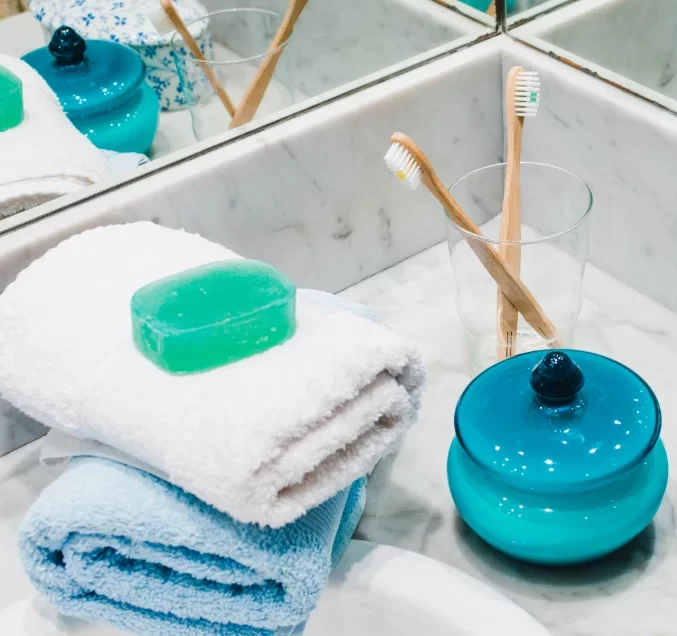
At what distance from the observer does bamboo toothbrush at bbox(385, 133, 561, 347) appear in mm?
607

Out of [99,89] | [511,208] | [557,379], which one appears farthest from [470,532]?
[99,89]

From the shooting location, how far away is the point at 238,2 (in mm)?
835

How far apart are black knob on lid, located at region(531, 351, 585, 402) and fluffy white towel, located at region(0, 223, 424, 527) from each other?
7 centimetres

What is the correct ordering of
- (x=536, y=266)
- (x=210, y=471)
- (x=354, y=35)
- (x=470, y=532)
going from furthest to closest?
(x=354, y=35) < (x=536, y=266) < (x=470, y=532) < (x=210, y=471)

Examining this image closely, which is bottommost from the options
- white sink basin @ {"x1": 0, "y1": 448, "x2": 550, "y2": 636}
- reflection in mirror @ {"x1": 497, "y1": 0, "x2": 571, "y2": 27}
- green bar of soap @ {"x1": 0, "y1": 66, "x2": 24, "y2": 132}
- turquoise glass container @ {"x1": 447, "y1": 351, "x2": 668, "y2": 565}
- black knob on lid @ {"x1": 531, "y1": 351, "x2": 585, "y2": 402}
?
white sink basin @ {"x1": 0, "y1": 448, "x2": 550, "y2": 636}

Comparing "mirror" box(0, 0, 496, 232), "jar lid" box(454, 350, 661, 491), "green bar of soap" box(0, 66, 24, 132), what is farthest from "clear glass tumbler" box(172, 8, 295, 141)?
"jar lid" box(454, 350, 661, 491)

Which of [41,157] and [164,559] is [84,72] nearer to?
[41,157]

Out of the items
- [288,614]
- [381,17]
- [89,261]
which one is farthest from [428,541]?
[381,17]

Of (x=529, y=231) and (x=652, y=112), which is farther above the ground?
(x=652, y=112)

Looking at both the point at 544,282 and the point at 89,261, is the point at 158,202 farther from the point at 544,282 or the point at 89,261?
the point at 544,282

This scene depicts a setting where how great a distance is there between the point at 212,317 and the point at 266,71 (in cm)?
36

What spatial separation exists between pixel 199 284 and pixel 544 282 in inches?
12.3

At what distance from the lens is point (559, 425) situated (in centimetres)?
54

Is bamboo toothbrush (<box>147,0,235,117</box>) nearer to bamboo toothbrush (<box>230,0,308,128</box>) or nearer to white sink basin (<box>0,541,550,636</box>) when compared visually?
bamboo toothbrush (<box>230,0,308,128</box>)
